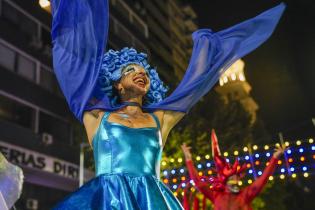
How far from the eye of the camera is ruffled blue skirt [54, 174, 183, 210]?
251 centimetres

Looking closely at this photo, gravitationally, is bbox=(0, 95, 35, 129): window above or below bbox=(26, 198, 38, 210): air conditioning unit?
above

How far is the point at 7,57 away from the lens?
18.6m

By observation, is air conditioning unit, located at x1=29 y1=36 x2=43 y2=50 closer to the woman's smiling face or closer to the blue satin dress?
the woman's smiling face

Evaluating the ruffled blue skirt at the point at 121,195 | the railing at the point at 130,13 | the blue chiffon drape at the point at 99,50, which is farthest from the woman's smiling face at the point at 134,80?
the railing at the point at 130,13

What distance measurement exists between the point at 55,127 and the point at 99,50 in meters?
19.0

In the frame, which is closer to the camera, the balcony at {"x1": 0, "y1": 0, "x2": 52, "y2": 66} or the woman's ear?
the woman's ear

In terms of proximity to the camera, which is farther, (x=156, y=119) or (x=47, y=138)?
(x=47, y=138)

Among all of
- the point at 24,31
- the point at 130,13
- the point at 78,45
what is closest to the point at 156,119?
the point at 78,45

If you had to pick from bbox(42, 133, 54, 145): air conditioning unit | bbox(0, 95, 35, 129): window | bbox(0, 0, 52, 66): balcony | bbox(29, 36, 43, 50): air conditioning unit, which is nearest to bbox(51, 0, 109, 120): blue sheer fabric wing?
bbox(0, 95, 35, 129): window

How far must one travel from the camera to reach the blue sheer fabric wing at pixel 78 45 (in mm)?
2959

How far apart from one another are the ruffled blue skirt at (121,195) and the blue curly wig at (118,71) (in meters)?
0.76

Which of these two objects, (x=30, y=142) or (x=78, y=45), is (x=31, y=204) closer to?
(x=30, y=142)

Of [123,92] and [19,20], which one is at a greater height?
[19,20]

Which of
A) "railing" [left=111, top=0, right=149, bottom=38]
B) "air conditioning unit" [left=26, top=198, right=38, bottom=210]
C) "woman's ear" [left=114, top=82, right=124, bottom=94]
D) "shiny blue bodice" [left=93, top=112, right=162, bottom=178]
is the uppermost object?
"railing" [left=111, top=0, right=149, bottom=38]
